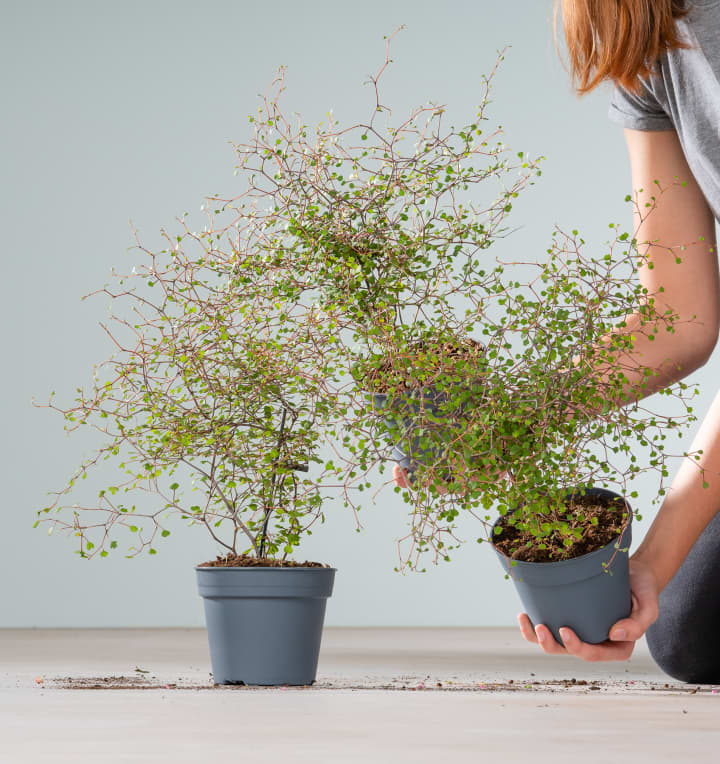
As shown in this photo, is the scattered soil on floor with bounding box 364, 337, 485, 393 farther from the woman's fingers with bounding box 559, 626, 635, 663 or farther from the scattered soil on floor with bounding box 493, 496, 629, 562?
the woman's fingers with bounding box 559, 626, 635, 663

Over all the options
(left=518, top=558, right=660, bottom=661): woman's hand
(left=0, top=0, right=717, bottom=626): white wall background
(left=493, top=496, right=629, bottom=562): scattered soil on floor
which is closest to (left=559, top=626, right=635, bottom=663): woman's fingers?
(left=518, top=558, right=660, bottom=661): woman's hand

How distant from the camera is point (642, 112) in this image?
4.74 ft

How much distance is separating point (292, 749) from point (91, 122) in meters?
4.19

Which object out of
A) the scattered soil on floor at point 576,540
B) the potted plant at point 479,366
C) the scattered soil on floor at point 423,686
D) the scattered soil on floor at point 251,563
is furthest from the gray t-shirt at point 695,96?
the scattered soil on floor at point 251,563

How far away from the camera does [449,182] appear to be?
153cm

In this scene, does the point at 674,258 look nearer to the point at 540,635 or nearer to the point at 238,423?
the point at 540,635

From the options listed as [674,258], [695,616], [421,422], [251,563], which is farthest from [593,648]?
[251,563]

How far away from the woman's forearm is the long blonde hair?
0.46m

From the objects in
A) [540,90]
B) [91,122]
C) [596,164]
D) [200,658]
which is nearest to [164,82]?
[91,122]

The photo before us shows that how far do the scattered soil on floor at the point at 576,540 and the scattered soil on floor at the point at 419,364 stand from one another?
217 mm

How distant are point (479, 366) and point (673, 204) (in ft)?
1.40

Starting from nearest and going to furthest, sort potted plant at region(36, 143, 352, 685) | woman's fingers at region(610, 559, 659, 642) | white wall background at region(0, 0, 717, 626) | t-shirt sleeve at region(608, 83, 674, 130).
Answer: woman's fingers at region(610, 559, 659, 642)
t-shirt sleeve at region(608, 83, 674, 130)
potted plant at region(36, 143, 352, 685)
white wall background at region(0, 0, 717, 626)

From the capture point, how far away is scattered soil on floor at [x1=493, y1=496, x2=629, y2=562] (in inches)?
48.1

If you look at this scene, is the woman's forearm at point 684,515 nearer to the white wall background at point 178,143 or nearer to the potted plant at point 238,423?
the potted plant at point 238,423
